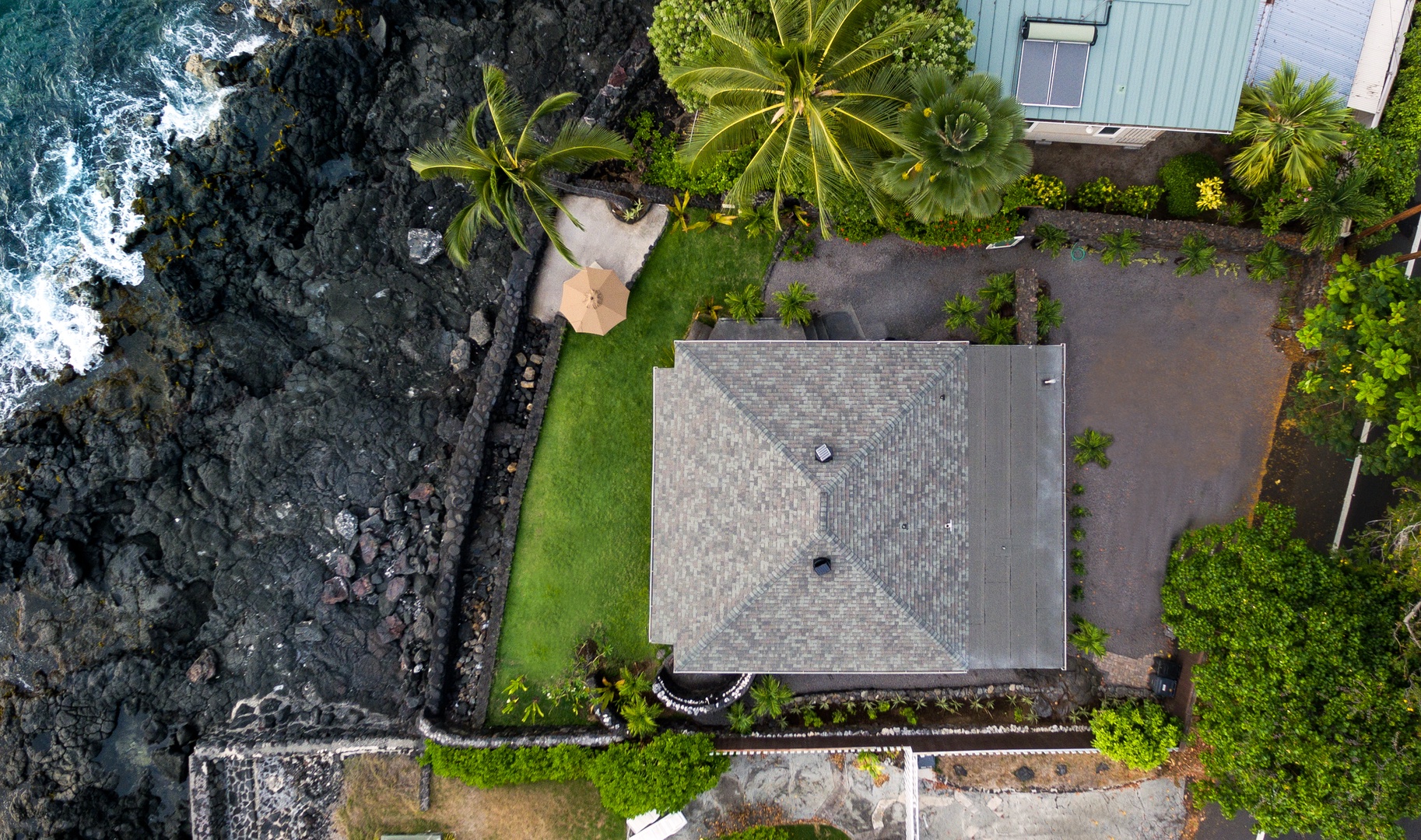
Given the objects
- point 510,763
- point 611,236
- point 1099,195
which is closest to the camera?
point 1099,195

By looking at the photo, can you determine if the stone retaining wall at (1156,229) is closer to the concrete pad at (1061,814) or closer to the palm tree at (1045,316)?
the palm tree at (1045,316)

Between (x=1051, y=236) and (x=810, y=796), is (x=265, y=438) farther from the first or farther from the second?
(x=1051, y=236)

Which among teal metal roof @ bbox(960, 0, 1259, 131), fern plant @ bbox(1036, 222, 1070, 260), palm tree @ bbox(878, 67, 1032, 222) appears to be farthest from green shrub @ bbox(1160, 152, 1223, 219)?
palm tree @ bbox(878, 67, 1032, 222)

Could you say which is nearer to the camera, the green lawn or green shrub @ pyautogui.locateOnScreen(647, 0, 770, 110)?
green shrub @ pyautogui.locateOnScreen(647, 0, 770, 110)

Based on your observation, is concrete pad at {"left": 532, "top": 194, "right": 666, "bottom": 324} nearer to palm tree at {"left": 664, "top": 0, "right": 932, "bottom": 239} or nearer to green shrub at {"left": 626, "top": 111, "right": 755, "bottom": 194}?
green shrub at {"left": 626, "top": 111, "right": 755, "bottom": 194}

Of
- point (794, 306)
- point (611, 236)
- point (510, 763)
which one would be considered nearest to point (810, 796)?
point (510, 763)

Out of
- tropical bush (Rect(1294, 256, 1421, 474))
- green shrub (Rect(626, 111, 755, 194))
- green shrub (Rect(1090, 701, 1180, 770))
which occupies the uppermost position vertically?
green shrub (Rect(626, 111, 755, 194))

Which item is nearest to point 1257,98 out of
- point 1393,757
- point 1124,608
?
point 1124,608
